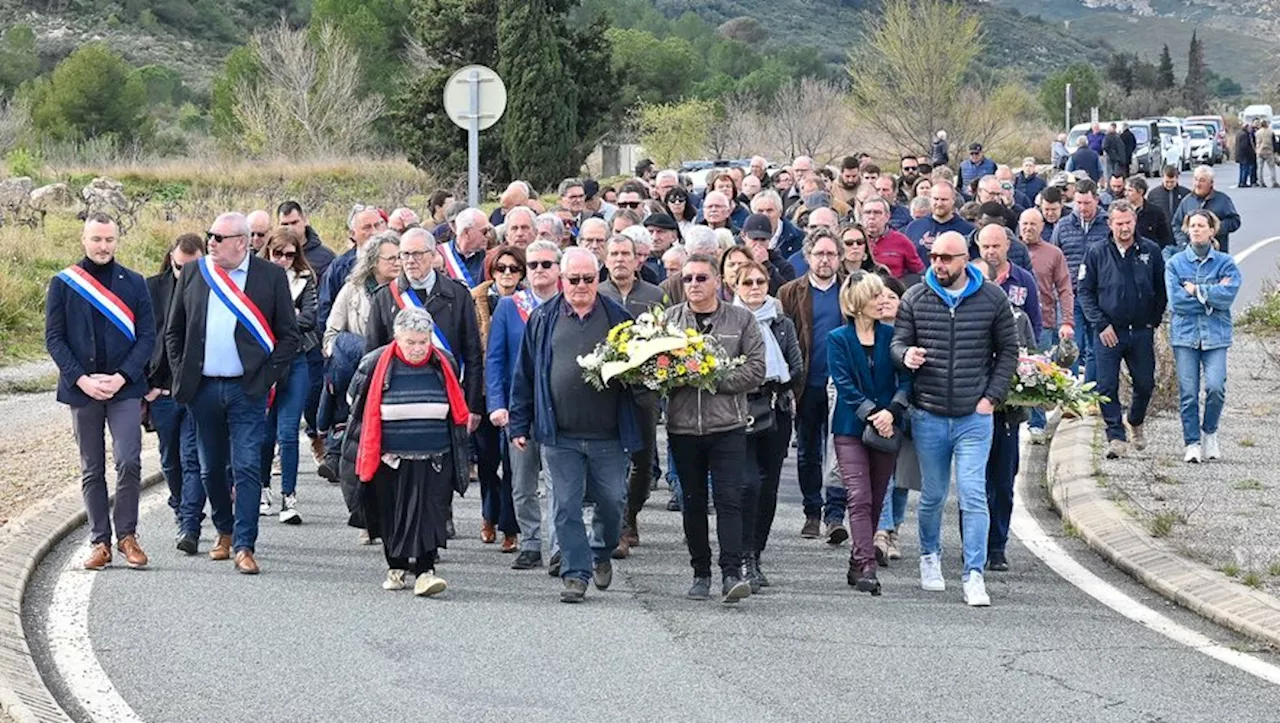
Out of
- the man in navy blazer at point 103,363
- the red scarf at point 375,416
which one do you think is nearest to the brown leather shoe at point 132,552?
the man in navy blazer at point 103,363

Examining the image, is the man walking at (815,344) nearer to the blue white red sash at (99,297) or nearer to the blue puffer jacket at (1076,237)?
the blue white red sash at (99,297)

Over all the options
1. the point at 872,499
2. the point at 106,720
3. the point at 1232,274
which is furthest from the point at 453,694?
the point at 1232,274

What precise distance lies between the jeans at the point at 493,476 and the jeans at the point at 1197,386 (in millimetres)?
5297

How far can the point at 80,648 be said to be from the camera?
9.01 m

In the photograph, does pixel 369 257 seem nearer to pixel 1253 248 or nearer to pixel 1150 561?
pixel 1150 561

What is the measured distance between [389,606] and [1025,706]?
3580 mm

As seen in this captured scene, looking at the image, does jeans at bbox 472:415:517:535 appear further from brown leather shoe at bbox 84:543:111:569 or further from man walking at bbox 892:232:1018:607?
man walking at bbox 892:232:1018:607

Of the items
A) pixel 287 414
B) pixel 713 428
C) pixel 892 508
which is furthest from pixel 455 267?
pixel 892 508

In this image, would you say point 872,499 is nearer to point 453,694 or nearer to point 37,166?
point 453,694

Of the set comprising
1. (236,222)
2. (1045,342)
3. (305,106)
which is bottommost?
(1045,342)

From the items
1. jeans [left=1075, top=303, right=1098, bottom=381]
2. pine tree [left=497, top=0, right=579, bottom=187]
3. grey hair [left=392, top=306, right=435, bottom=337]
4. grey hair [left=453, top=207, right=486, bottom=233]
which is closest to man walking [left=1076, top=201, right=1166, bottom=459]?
jeans [left=1075, top=303, right=1098, bottom=381]

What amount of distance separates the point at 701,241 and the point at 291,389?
3.01 metres

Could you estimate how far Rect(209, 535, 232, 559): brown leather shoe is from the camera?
439 inches

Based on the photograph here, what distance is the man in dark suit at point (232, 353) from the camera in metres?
10.8
